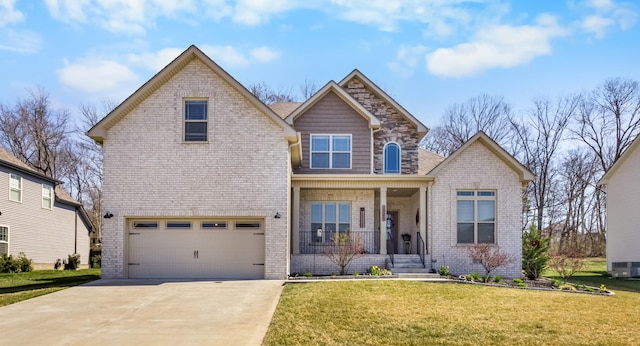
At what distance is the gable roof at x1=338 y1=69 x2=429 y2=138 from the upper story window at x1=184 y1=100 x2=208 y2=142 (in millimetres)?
7991

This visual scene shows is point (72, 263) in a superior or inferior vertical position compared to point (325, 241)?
inferior

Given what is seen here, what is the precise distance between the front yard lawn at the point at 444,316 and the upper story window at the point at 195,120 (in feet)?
20.1

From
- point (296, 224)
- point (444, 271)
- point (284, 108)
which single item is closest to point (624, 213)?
point (444, 271)

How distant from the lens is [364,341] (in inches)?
391

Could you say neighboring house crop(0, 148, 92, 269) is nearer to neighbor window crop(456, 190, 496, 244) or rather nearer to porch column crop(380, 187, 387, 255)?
porch column crop(380, 187, 387, 255)

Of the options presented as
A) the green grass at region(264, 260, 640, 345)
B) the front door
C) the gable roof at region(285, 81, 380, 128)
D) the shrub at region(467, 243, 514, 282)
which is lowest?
the green grass at region(264, 260, 640, 345)

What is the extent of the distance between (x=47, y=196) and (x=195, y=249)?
15.4m

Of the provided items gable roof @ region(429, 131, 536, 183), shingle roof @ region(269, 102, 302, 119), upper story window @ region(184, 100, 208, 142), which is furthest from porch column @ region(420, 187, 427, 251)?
upper story window @ region(184, 100, 208, 142)

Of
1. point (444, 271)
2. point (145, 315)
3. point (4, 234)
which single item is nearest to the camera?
point (145, 315)

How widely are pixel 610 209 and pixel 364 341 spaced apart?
22588 mm

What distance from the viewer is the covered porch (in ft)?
70.4

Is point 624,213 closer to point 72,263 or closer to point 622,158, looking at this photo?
point 622,158

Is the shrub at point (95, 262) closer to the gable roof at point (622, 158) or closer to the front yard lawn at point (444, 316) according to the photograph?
the front yard lawn at point (444, 316)

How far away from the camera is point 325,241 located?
2255cm
